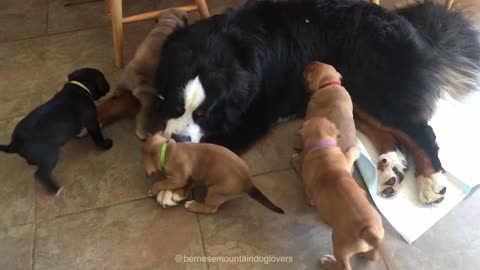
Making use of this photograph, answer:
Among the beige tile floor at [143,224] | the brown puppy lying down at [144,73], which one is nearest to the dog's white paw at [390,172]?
the beige tile floor at [143,224]

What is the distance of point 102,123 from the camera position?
6.61 ft

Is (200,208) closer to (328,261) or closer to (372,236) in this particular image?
(328,261)

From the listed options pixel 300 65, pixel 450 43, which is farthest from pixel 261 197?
pixel 450 43

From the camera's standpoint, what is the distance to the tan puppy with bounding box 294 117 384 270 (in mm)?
1326

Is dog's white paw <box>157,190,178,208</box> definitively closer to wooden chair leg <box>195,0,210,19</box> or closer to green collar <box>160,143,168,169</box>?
green collar <box>160,143,168,169</box>

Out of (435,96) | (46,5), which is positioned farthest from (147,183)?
(46,5)

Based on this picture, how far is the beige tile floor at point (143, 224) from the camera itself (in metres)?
1.62

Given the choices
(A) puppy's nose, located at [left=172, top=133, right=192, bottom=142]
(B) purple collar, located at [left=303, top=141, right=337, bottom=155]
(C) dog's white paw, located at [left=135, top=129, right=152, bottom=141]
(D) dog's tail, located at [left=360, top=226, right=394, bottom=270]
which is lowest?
(C) dog's white paw, located at [left=135, top=129, right=152, bottom=141]

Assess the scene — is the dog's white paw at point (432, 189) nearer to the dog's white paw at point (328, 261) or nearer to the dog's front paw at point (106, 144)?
the dog's white paw at point (328, 261)

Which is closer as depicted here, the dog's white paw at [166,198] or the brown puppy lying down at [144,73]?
the dog's white paw at [166,198]

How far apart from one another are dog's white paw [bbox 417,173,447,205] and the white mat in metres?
0.03

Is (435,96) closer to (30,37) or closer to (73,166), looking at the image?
(73,166)

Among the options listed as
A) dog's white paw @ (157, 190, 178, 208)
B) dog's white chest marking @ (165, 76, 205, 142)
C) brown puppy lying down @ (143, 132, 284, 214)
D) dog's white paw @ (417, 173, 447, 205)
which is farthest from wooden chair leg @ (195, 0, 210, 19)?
dog's white paw @ (417, 173, 447, 205)

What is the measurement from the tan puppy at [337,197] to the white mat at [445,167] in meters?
0.21
